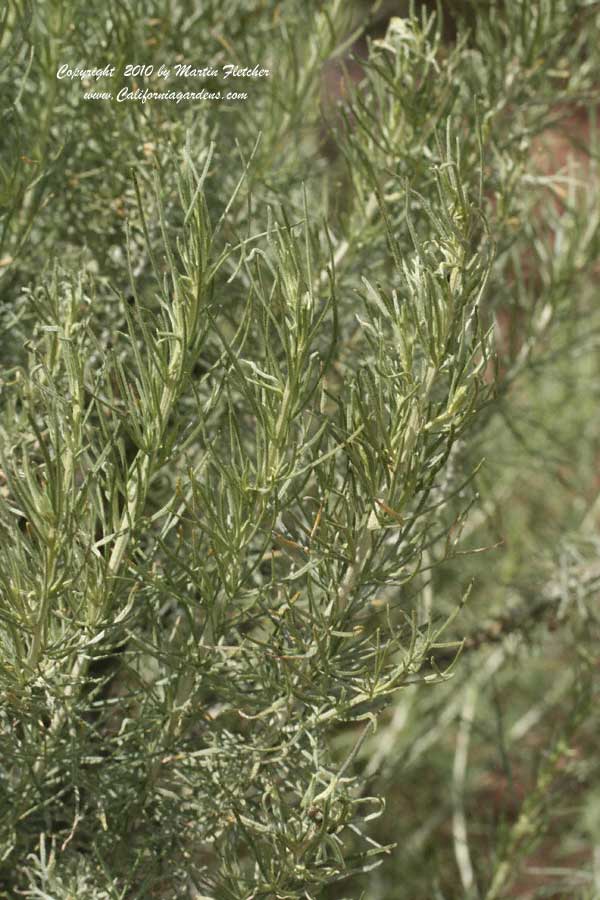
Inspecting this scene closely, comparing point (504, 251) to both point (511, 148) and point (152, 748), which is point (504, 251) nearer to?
point (511, 148)

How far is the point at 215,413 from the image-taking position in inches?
13.7

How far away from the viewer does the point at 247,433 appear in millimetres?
377

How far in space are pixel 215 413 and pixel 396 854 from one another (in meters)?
0.41

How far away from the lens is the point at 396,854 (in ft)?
2.12

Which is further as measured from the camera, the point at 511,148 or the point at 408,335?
the point at 511,148

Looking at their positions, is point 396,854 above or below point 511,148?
below

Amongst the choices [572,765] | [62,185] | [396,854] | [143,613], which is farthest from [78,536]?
[396,854]

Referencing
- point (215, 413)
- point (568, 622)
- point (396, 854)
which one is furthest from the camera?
point (396, 854)

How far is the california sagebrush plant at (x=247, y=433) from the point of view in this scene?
23 cm

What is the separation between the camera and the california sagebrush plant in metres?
0.23

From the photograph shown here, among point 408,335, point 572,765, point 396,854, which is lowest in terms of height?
point 396,854

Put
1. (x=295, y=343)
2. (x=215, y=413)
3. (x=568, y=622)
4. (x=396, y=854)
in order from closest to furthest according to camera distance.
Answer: (x=295, y=343) → (x=215, y=413) → (x=568, y=622) → (x=396, y=854)

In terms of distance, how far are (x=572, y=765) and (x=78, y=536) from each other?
0.93 feet

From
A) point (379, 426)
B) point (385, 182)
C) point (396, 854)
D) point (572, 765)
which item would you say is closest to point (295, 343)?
point (379, 426)
